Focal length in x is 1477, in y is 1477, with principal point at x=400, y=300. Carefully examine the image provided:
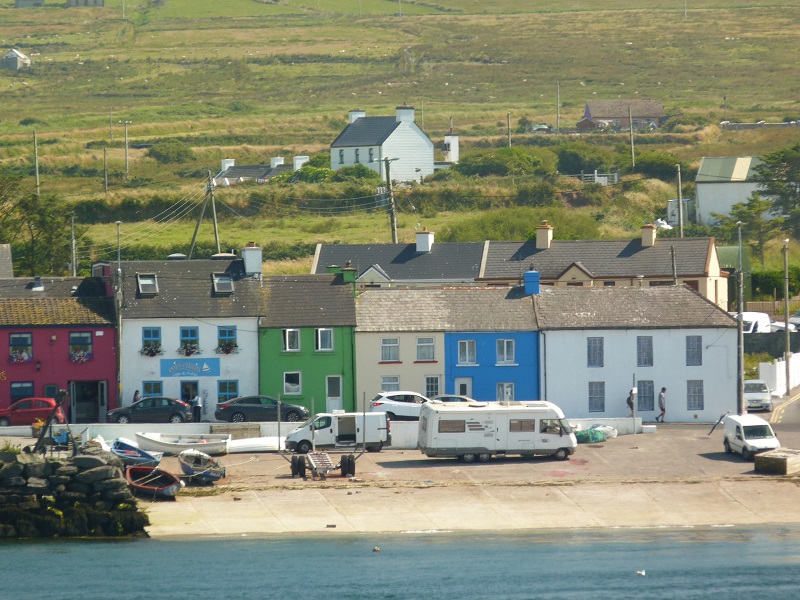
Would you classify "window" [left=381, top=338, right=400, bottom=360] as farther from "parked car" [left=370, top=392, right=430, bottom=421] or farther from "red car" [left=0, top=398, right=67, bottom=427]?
"red car" [left=0, top=398, right=67, bottom=427]

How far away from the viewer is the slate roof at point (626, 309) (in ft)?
213

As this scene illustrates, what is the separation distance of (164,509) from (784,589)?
2057 centimetres

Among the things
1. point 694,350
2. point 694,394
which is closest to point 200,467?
point 694,394

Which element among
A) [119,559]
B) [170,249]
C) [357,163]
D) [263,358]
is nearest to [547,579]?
[119,559]

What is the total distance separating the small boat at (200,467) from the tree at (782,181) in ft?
234

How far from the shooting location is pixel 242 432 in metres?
59.5

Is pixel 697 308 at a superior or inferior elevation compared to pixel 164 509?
superior

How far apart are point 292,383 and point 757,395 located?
20.8m

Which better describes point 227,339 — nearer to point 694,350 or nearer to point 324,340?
point 324,340

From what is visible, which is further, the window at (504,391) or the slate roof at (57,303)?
the window at (504,391)

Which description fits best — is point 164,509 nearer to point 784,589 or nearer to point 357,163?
point 784,589

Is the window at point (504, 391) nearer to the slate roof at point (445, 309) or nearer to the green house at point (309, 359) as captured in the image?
the slate roof at point (445, 309)

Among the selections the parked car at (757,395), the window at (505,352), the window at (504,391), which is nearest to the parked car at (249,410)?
the window at (504,391)

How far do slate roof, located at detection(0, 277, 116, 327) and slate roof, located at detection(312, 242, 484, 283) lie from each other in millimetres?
22442
